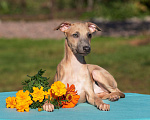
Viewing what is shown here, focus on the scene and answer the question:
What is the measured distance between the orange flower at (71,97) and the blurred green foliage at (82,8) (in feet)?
85.2

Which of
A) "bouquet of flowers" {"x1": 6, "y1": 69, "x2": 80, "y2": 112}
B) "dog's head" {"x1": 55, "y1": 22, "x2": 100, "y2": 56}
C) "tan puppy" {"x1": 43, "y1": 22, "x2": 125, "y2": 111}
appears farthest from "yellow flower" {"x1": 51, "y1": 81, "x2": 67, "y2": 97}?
"dog's head" {"x1": 55, "y1": 22, "x2": 100, "y2": 56}

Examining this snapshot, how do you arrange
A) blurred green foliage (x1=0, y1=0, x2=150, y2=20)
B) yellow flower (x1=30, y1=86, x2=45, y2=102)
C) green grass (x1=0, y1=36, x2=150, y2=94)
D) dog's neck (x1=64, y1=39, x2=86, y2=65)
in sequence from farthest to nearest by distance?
blurred green foliage (x1=0, y1=0, x2=150, y2=20)
green grass (x1=0, y1=36, x2=150, y2=94)
dog's neck (x1=64, y1=39, x2=86, y2=65)
yellow flower (x1=30, y1=86, x2=45, y2=102)

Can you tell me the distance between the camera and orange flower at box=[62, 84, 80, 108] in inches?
217

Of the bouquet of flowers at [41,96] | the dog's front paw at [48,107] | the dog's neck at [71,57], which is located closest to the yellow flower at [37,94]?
the bouquet of flowers at [41,96]

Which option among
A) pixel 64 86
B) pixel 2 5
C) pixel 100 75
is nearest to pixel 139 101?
pixel 100 75

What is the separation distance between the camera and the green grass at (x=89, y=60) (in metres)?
14.0

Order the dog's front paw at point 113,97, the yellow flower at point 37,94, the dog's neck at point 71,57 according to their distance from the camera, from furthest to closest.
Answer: the dog's front paw at point 113,97 < the dog's neck at point 71,57 < the yellow flower at point 37,94

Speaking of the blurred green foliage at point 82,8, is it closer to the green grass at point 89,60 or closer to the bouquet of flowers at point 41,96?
the green grass at point 89,60

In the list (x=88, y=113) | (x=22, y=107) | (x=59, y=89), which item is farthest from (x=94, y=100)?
(x=22, y=107)

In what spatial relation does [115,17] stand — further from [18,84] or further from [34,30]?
[18,84]

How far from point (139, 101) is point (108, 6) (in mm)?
32343

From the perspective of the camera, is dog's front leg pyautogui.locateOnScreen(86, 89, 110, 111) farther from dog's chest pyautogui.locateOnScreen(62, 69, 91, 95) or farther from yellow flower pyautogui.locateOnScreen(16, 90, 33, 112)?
yellow flower pyautogui.locateOnScreen(16, 90, 33, 112)

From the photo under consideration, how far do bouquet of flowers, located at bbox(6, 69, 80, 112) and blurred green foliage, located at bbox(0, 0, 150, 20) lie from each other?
2599cm

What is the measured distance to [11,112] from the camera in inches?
208
